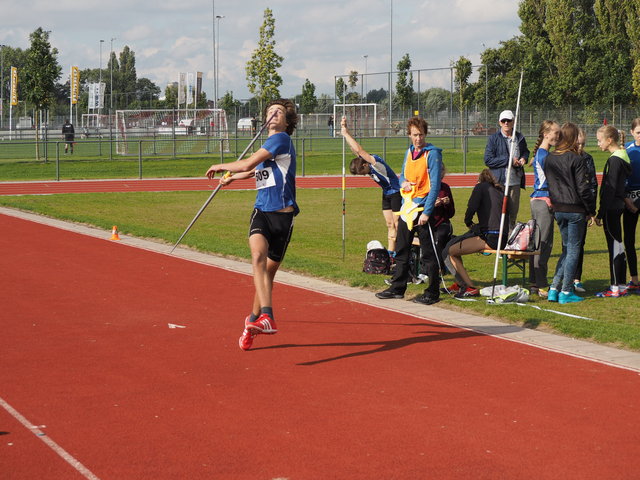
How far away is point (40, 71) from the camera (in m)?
45.2

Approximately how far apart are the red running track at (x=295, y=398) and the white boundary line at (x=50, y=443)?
0.02m

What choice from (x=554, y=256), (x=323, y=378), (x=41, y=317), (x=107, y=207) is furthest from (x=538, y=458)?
(x=107, y=207)

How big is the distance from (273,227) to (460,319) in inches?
102

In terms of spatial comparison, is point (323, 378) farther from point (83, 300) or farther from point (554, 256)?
point (554, 256)

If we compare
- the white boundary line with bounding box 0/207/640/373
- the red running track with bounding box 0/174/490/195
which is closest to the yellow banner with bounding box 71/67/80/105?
the red running track with bounding box 0/174/490/195

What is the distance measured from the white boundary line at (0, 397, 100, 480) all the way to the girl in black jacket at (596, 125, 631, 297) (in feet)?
23.6

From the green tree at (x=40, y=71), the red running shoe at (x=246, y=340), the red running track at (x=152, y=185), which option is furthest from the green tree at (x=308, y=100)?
the red running shoe at (x=246, y=340)

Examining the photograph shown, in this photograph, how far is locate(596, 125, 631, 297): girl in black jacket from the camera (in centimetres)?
1091

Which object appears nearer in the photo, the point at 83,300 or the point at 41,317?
the point at 41,317

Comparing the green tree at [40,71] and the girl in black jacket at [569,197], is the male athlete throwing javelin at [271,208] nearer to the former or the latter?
the girl in black jacket at [569,197]

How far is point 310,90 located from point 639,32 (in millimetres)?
37188

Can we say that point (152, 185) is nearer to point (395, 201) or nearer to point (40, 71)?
point (40, 71)

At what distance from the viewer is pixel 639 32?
239ft

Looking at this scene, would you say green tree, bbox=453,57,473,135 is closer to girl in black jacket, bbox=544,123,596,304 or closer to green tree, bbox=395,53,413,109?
green tree, bbox=395,53,413,109
